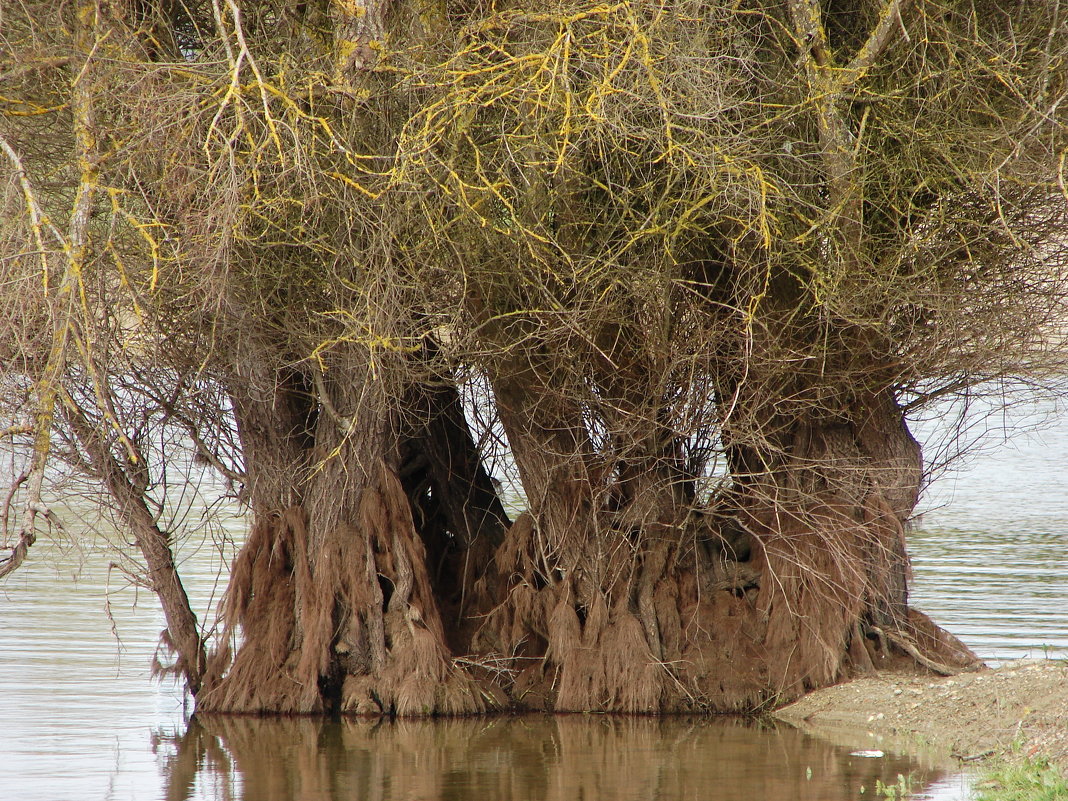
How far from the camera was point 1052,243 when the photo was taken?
9.88m

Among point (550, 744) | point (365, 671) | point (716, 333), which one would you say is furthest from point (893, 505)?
point (365, 671)

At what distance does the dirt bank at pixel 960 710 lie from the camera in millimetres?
8789

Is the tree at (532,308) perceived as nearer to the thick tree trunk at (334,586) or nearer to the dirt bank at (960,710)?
the thick tree trunk at (334,586)

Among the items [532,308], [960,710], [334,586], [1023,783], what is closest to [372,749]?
[334,586]

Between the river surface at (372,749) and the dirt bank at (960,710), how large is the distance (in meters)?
0.30

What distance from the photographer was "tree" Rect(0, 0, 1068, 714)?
8516 mm

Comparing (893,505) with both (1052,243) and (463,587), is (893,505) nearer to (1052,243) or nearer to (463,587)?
(1052,243)

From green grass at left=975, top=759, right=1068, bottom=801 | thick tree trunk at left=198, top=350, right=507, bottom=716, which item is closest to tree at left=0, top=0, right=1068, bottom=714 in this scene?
thick tree trunk at left=198, top=350, right=507, bottom=716

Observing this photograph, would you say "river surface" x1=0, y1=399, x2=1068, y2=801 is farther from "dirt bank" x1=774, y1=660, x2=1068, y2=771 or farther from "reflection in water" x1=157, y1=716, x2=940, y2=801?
"dirt bank" x1=774, y1=660, x2=1068, y2=771

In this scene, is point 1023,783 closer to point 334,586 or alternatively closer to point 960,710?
point 960,710

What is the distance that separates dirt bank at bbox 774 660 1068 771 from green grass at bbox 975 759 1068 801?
167 millimetres

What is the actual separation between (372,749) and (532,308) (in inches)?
124

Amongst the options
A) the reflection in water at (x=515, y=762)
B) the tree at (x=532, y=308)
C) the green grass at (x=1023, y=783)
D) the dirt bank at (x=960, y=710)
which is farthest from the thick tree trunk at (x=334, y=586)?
the green grass at (x=1023, y=783)

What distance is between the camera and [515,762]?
361 inches
